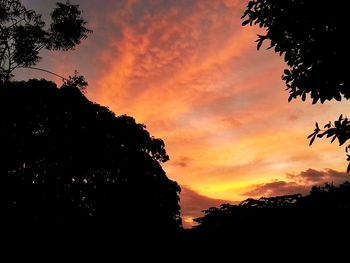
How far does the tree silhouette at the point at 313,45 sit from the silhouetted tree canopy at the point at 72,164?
641 inches

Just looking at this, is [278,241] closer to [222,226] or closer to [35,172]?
[222,226]

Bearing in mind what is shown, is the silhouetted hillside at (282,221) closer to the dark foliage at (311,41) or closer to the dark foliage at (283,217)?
the dark foliage at (283,217)

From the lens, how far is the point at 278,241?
24.3ft

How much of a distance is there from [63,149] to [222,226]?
18432mm

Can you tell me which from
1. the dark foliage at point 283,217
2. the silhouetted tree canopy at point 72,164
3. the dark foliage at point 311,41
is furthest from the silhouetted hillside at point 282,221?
the silhouetted tree canopy at point 72,164

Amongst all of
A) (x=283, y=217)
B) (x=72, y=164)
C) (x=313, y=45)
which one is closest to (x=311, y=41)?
(x=313, y=45)

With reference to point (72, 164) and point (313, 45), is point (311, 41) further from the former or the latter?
point (72, 164)

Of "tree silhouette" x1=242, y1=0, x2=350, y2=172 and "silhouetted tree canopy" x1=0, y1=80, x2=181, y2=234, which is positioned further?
"silhouetted tree canopy" x1=0, y1=80, x2=181, y2=234

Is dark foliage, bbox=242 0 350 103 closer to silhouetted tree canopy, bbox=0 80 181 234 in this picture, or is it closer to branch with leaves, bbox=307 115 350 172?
branch with leaves, bbox=307 115 350 172

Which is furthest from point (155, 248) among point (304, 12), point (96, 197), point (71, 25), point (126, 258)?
point (71, 25)

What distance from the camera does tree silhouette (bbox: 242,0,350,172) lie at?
22.1 feet

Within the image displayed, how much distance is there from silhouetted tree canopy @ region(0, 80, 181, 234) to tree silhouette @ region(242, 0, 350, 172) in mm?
16279

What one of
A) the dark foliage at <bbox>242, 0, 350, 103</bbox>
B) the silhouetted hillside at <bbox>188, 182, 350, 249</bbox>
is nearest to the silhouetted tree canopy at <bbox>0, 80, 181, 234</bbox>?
the silhouetted hillside at <bbox>188, 182, 350, 249</bbox>

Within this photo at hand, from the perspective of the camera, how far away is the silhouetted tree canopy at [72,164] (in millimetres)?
22969
